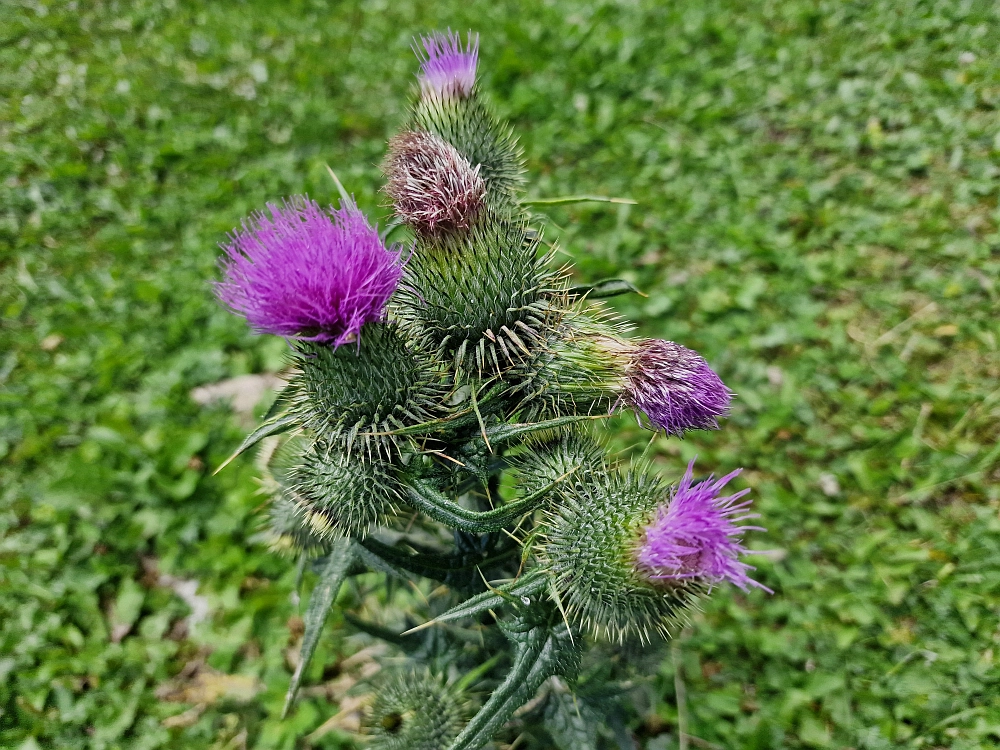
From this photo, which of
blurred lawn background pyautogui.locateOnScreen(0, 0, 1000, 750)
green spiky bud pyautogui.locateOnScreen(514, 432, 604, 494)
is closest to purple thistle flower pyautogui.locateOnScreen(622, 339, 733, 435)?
green spiky bud pyautogui.locateOnScreen(514, 432, 604, 494)

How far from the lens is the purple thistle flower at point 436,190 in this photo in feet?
6.22

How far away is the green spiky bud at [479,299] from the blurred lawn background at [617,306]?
1.82 meters

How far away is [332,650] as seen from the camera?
3.25 metres

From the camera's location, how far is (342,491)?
1.78 metres

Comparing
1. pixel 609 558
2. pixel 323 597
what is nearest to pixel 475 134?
pixel 609 558

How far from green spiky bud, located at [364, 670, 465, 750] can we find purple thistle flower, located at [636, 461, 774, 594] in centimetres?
102

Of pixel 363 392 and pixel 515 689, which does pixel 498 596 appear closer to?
pixel 515 689

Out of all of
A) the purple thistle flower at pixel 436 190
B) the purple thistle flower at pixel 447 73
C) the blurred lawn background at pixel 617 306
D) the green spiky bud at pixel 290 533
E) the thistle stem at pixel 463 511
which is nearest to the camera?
the thistle stem at pixel 463 511

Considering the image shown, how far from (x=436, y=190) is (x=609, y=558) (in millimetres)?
1176

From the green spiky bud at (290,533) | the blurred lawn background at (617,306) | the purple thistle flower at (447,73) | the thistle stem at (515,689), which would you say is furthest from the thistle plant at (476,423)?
the blurred lawn background at (617,306)

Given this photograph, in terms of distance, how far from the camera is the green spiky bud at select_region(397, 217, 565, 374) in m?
1.87

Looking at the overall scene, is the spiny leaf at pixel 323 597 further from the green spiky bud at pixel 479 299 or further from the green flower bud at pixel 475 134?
the green flower bud at pixel 475 134

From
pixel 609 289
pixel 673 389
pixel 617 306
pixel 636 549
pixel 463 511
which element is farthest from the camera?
pixel 617 306

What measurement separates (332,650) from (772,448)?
107 inches
